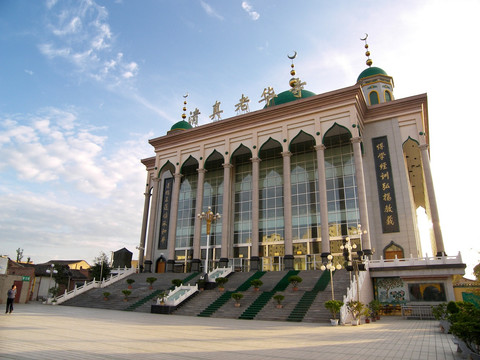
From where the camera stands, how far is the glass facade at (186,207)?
117ft

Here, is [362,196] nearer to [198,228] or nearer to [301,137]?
[301,137]

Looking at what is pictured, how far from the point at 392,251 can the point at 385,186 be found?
5534 millimetres

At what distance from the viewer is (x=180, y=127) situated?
4375cm

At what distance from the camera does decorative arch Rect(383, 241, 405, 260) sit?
1019 inches

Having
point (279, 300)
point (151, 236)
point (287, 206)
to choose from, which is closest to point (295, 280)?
point (279, 300)

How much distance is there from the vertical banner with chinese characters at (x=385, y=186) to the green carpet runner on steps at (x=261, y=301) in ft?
33.4

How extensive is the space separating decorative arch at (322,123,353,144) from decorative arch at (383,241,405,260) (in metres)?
9.74

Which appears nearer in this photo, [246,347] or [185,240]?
[246,347]

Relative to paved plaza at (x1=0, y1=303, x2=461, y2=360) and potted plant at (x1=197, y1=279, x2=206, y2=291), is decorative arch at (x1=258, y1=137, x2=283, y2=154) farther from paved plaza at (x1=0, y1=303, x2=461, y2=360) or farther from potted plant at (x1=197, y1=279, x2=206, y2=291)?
paved plaza at (x1=0, y1=303, x2=461, y2=360)

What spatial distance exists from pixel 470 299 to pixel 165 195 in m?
30.9

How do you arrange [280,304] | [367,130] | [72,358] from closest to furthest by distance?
1. [72,358]
2. [280,304]
3. [367,130]

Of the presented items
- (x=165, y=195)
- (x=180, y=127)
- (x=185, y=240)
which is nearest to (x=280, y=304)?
(x=185, y=240)

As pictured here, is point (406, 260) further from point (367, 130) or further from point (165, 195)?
point (165, 195)

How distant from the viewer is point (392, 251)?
26.1 metres
